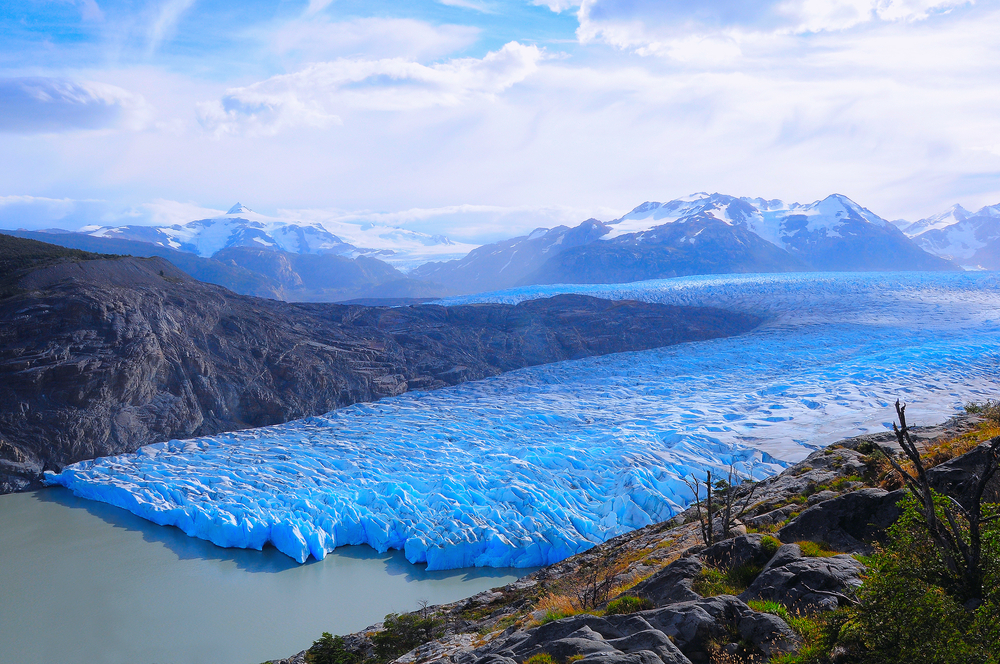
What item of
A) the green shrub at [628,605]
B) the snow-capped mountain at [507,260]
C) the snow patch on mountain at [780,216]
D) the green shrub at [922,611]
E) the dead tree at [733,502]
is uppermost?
the snow patch on mountain at [780,216]

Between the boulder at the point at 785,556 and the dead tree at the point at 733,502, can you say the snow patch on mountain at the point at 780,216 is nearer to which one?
the dead tree at the point at 733,502

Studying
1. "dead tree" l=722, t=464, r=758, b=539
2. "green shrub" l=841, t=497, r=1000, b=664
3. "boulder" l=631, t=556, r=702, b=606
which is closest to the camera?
"green shrub" l=841, t=497, r=1000, b=664

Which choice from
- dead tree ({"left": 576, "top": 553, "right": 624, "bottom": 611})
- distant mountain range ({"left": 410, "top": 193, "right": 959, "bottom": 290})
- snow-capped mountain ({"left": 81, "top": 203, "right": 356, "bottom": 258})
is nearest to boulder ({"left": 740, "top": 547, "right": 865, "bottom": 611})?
dead tree ({"left": 576, "top": 553, "right": 624, "bottom": 611})

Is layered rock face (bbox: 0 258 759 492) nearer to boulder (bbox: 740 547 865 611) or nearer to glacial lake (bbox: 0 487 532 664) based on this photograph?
glacial lake (bbox: 0 487 532 664)

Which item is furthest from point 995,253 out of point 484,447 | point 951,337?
point 484,447

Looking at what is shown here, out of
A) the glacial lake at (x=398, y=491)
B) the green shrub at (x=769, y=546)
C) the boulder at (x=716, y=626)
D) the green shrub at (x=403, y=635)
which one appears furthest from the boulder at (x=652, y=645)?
the glacial lake at (x=398, y=491)

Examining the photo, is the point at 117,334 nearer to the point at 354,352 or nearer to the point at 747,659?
the point at 354,352

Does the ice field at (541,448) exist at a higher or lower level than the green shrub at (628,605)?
lower
